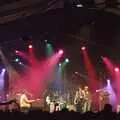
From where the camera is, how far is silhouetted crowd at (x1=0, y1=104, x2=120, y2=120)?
5.03m

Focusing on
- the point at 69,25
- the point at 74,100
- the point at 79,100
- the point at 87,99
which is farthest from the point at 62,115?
the point at 87,99

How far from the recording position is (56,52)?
15.6m

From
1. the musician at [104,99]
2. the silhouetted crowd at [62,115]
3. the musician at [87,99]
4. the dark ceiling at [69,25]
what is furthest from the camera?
the musician at [104,99]

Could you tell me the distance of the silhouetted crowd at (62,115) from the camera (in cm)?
503

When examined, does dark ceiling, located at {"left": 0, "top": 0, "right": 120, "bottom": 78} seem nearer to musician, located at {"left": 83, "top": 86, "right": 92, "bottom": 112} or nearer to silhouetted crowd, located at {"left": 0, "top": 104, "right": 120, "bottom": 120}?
musician, located at {"left": 83, "top": 86, "right": 92, "bottom": 112}

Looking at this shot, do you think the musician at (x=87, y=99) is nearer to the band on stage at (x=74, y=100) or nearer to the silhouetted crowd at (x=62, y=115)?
the band on stage at (x=74, y=100)

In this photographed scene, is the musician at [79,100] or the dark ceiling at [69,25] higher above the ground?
the dark ceiling at [69,25]

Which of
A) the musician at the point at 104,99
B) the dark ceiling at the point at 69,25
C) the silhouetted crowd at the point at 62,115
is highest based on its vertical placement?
the dark ceiling at the point at 69,25

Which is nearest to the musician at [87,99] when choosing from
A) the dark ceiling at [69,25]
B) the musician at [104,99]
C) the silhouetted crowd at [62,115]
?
the musician at [104,99]

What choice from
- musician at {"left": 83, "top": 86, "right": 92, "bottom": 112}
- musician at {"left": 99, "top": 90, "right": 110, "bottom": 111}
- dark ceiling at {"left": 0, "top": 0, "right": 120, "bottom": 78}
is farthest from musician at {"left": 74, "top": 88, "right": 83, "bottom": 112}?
dark ceiling at {"left": 0, "top": 0, "right": 120, "bottom": 78}

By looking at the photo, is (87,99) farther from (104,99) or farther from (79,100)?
(104,99)

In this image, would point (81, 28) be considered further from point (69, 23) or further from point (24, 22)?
point (24, 22)

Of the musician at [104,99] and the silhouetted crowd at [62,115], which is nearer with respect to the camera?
the silhouetted crowd at [62,115]

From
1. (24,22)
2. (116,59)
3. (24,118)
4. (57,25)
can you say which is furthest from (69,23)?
(24,118)
